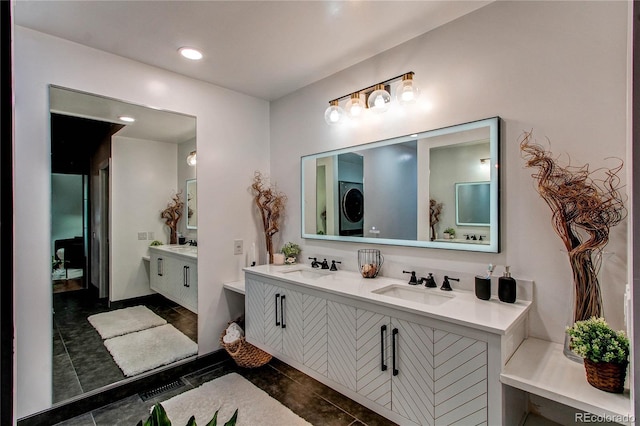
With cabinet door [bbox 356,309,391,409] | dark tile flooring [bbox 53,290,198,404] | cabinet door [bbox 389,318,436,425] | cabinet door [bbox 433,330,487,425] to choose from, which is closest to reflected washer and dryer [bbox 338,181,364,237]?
cabinet door [bbox 356,309,391,409]

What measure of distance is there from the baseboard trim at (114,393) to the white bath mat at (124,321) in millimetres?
373

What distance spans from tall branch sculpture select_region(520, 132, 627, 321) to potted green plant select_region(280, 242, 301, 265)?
2040mm

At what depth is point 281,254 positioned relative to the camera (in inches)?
118

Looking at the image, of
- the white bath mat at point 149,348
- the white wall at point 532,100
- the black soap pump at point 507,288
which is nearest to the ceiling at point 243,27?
the white wall at point 532,100

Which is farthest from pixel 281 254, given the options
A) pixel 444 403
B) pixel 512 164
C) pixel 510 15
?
pixel 510 15

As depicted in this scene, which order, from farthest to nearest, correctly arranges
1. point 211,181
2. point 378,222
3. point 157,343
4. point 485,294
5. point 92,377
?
point 211,181 → point 157,343 → point 378,222 → point 92,377 → point 485,294

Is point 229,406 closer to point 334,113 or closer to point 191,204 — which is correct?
point 191,204

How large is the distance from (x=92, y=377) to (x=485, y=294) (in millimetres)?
2719

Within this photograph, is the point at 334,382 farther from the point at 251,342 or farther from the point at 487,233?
the point at 487,233

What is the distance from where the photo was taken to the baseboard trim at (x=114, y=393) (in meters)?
1.98

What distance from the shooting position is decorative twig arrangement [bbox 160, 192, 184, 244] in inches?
103

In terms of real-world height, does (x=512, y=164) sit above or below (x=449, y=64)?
below

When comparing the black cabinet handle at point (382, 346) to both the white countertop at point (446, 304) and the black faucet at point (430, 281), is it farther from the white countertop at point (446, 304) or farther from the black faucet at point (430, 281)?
the black faucet at point (430, 281)

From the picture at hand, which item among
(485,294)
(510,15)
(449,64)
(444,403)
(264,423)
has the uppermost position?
(510,15)
